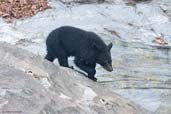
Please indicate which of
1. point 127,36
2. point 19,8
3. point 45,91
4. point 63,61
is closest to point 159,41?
point 127,36

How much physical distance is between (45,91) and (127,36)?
224 inches

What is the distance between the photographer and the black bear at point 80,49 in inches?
371

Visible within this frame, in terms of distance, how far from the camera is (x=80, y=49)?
9492 millimetres

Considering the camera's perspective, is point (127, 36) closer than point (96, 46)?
No

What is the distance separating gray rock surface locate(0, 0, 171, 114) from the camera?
10.6 m

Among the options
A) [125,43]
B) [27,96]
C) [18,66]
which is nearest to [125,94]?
[125,43]

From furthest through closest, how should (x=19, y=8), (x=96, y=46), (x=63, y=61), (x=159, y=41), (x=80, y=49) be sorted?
1. (x=19, y=8)
2. (x=159, y=41)
3. (x=63, y=61)
4. (x=80, y=49)
5. (x=96, y=46)

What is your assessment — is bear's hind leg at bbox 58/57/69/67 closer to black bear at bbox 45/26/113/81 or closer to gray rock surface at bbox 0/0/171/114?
black bear at bbox 45/26/113/81

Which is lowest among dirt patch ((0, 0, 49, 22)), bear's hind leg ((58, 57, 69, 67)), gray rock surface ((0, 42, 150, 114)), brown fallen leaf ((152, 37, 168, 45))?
brown fallen leaf ((152, 37, 168, 45))

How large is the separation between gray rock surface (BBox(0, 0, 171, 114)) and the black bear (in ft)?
3.11

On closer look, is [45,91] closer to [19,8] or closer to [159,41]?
[159,41]

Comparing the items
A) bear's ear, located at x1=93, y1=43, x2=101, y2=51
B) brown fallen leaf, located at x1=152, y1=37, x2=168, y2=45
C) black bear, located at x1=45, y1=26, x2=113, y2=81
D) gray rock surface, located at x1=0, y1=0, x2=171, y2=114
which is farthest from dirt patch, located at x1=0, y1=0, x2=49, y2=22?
bear's ear, located at x1=93, y1=43, x2=101, y2=51

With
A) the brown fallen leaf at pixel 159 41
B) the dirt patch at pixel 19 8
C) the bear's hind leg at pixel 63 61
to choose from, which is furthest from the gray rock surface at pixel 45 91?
the dirt patch at pixel 19 8

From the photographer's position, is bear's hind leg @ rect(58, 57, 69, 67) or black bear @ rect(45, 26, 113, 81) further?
bear's hind leg @ rect(58, 57, 69, 67)
